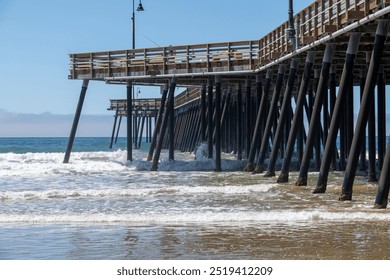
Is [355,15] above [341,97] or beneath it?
above

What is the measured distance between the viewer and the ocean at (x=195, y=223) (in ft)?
39.3

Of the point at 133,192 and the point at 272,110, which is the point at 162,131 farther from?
the point at 133,192

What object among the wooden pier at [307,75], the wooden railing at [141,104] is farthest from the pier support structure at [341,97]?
the wooden railing at [141,104]

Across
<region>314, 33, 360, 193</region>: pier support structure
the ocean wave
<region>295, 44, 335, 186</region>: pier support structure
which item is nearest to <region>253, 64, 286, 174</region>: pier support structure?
the ocean wave

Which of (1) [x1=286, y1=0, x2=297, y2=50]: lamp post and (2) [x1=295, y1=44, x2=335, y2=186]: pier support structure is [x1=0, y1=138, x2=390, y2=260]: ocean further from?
(1) [x1=286, y1=0, x2=297, y2=50]: lamp post

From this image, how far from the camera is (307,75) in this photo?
25.2 m

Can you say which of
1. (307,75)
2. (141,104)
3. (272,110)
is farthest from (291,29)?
(141,104)

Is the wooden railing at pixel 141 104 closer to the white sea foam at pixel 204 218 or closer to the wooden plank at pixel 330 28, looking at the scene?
the wooden plank at pixel 330 28

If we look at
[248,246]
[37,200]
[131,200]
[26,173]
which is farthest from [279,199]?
[26,173]

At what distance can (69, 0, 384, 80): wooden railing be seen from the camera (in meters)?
24.3

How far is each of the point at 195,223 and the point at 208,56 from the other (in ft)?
65.8

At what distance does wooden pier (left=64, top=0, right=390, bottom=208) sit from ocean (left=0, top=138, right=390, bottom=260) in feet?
4.58
